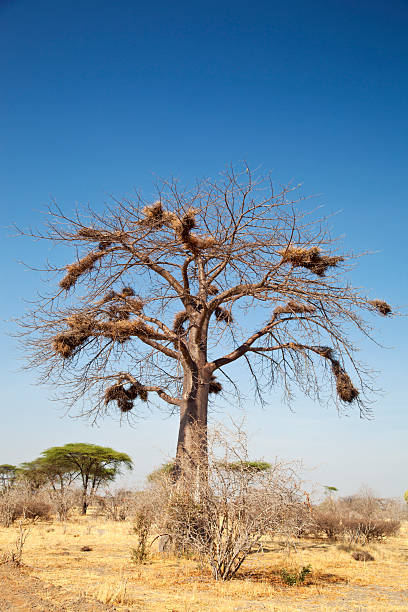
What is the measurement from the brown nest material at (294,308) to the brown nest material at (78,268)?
381 centimetres

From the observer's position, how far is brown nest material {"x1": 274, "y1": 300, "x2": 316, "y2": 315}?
31.2 feet

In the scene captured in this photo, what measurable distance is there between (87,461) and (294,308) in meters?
21.4

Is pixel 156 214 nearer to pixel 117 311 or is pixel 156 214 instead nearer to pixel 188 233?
pixel 188 233

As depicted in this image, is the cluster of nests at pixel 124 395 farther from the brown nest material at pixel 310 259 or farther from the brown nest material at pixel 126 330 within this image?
the brown nest material at pixel 310 259

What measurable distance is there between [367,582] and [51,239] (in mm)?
7233

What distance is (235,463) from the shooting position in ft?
20.0

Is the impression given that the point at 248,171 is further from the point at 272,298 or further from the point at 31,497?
the point at 31,497

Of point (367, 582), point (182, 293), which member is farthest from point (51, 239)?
point (367, 582)

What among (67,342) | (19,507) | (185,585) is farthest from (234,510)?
(19,507)

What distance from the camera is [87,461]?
90.3 ft

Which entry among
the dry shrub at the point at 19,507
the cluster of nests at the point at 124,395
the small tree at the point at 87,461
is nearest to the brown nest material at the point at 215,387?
the cluster of nests at the point at 124,395

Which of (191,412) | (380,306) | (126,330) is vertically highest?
(380,306)

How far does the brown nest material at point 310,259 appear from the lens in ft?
28.1

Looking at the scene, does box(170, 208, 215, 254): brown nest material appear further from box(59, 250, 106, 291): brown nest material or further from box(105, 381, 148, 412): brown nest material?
box(105, 381, 148, 412): brown nest material
